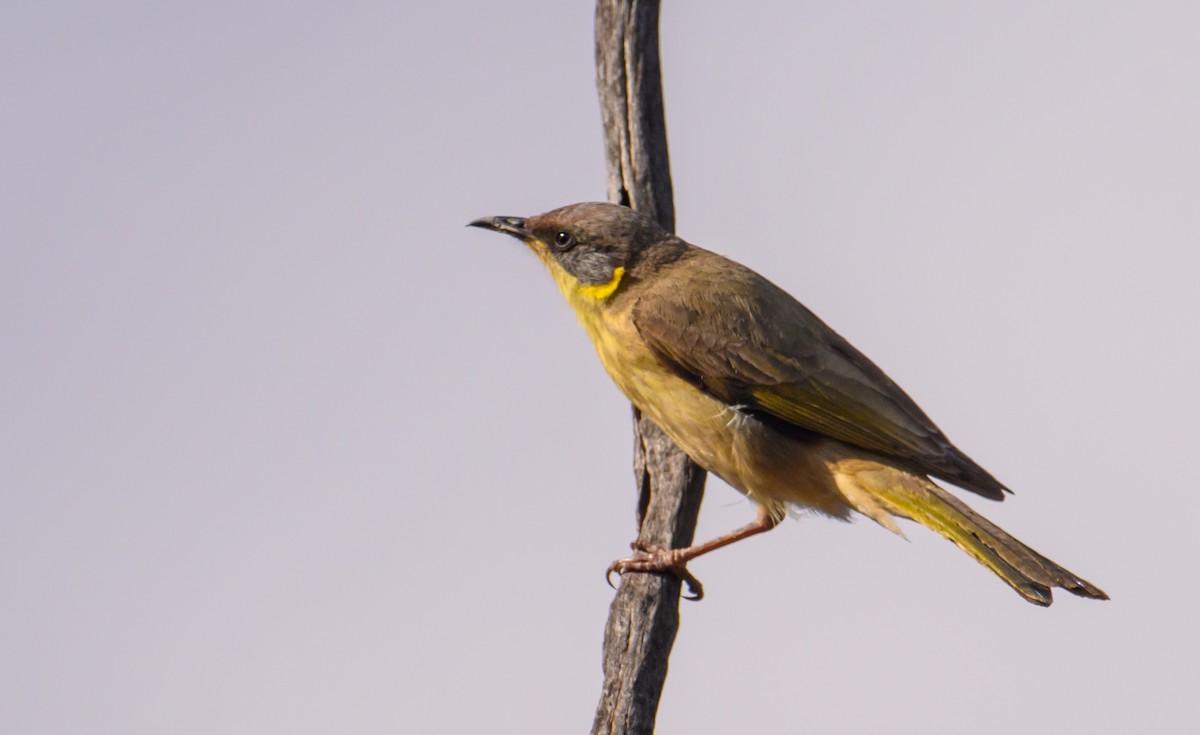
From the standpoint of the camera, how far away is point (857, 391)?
632 cm

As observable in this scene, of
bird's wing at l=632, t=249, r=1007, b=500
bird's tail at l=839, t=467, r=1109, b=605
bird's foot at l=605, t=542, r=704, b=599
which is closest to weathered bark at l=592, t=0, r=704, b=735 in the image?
bird's foot at l=605, t=542, r=704, b=599

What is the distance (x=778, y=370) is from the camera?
6.29 metres

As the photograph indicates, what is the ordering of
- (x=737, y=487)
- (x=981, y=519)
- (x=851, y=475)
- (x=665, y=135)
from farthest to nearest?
(x=665, y=135) < (x=737, y=487) < (x=851, y=475) < (x=981, y=519)

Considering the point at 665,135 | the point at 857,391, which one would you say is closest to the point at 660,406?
the point at 857,391

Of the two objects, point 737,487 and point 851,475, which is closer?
point 851,475

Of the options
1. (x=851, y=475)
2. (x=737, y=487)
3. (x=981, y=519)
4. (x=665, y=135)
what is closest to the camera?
(x=981, y=519)

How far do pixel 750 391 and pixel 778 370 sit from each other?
0.17 m

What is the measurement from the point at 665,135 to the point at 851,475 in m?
2.14

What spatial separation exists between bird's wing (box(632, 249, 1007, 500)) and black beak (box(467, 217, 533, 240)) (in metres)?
0.88

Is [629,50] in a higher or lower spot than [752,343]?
higher

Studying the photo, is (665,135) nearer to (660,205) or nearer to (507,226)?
(660,205)

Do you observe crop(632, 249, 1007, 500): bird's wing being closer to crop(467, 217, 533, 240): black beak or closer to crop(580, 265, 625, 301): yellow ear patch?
crop(580, 265, 625, 301): yellow ear patch

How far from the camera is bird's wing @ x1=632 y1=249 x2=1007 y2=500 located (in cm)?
616

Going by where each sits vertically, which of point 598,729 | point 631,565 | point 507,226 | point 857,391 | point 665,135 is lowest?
point 598,729
